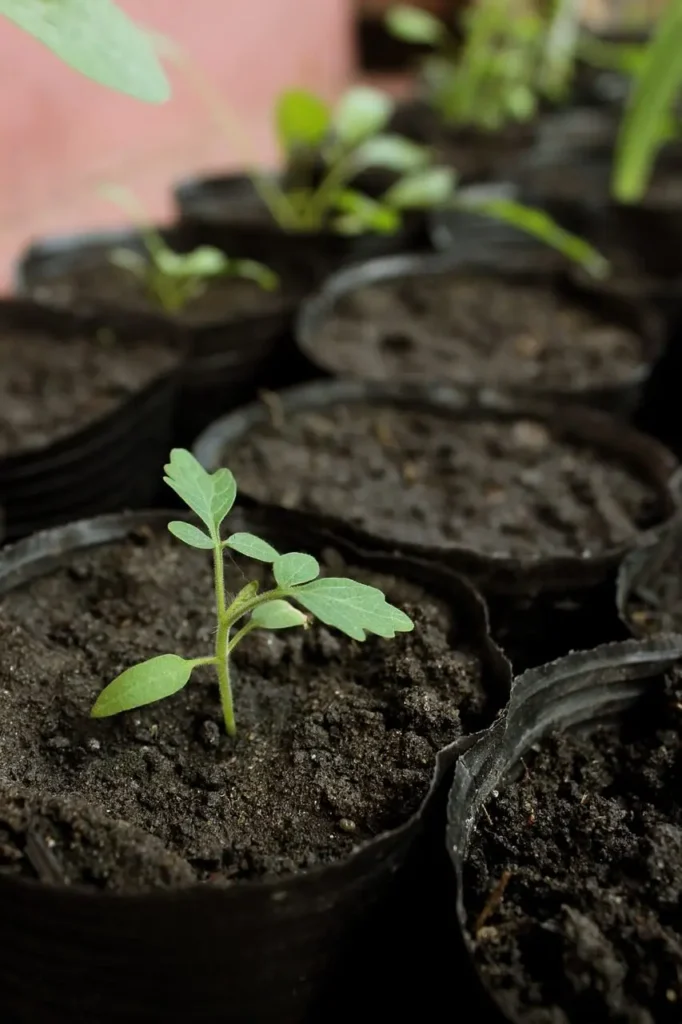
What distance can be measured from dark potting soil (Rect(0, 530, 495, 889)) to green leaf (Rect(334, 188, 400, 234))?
825 millimetres

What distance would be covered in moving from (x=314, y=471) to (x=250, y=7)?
5.48 feet

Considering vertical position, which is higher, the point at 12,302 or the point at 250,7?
the point at 250,7

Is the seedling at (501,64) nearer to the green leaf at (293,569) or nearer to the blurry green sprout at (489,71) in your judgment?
the blurry green sprout at (489,71)

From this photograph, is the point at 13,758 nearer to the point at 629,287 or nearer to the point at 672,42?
the point at 629,287

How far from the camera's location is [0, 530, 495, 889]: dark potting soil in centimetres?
63

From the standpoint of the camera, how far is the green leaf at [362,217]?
5.00ft

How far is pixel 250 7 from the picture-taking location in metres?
2.30

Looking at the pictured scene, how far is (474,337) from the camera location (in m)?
1.51

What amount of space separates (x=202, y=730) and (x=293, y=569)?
0.56 feet

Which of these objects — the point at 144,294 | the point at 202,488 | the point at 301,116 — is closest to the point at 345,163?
the point at 301,116

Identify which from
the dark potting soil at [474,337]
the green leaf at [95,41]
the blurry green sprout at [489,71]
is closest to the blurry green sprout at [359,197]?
the dark potting soil at [474,337]

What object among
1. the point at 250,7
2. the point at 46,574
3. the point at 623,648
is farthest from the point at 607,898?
the point at 250,7

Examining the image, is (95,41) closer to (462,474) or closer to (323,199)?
(462,474)

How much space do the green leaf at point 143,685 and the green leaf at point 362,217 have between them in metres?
1.05
